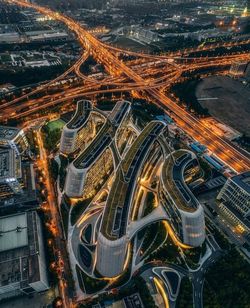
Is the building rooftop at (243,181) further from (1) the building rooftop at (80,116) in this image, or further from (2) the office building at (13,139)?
(2) the office building at (13,139)

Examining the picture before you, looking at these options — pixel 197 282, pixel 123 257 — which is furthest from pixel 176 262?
pixel 123 257

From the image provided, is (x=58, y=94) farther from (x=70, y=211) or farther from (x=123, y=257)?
(x=123, y=257)

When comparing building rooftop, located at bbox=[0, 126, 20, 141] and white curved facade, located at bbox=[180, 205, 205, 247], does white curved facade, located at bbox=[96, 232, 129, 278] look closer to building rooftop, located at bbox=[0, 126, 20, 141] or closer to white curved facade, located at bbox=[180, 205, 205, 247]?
white curved facade, located at bbox=[180, 205, 205, 247]

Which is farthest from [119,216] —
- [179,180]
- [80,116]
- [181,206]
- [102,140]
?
[80,116]

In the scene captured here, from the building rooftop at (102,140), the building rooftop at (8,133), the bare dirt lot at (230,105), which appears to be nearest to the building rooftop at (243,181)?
the bare dirt lot at (230,105)

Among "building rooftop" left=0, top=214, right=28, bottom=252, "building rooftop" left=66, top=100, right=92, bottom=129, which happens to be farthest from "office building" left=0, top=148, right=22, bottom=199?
"building rooftop" left=66, top=100, right=92, bottom=129

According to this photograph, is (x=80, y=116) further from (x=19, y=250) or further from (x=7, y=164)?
(x=19, y=250)
